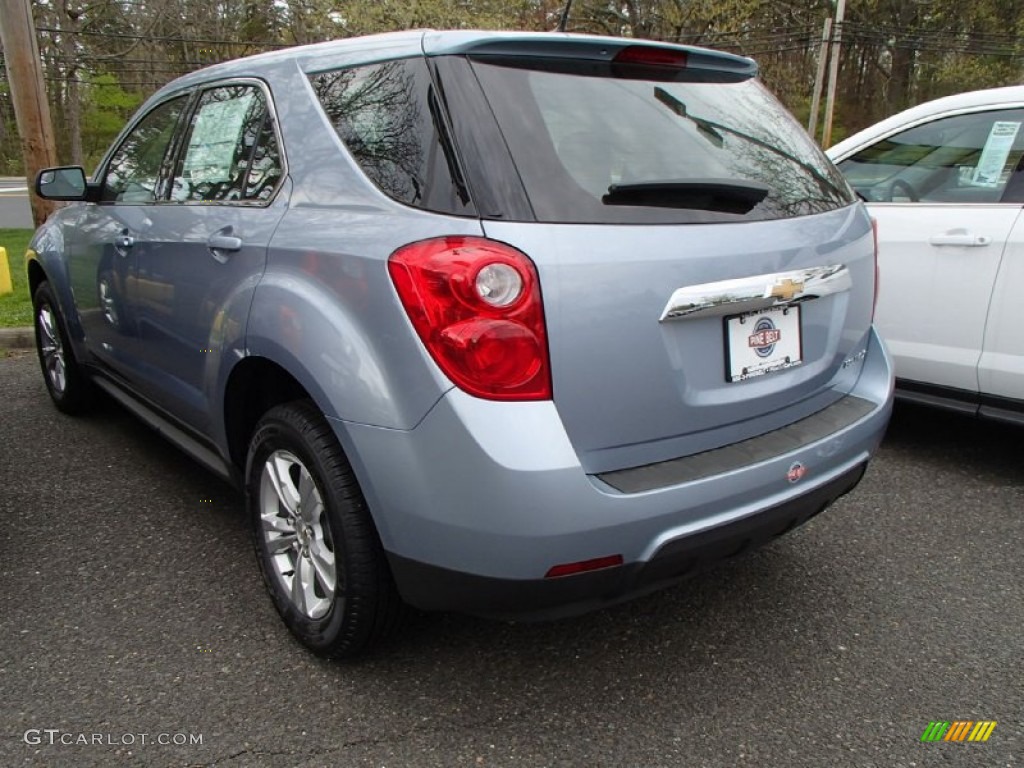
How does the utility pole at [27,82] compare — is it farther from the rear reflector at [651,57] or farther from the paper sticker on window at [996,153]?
the paper sticker on window at [996,153]

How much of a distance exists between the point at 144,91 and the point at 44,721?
42.2 meters

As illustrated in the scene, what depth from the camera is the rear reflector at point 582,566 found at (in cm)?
175

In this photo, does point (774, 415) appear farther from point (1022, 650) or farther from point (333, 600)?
point (333, 600)

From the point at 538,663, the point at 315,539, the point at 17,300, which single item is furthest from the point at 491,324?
the point at 17,300

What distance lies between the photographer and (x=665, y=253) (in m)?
1.83

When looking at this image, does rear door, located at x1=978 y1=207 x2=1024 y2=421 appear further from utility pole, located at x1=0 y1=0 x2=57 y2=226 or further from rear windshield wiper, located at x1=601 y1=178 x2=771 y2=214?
utility pole, located at x1=0 y1=0 x2=57 y2=226

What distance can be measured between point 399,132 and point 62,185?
2.20 meters

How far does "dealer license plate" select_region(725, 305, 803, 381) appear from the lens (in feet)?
6.43

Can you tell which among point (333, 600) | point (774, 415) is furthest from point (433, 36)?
point (333, 600)

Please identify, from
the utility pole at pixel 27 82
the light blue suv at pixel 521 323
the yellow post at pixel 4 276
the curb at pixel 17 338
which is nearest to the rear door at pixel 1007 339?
the light blue suv at pixel 521 323

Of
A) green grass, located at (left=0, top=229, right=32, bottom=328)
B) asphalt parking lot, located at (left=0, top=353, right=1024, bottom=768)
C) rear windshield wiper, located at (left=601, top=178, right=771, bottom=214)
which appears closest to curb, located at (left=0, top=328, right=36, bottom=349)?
green grass, located at (left=0, top=229, right=32, bottom=328)

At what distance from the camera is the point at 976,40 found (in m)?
34.3

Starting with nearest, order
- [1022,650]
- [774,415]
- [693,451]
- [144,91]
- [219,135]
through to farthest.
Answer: [693,451], [774,415], [1022,650], [219,135], [144,91]

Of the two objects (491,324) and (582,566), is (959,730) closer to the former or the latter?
(582,566)
